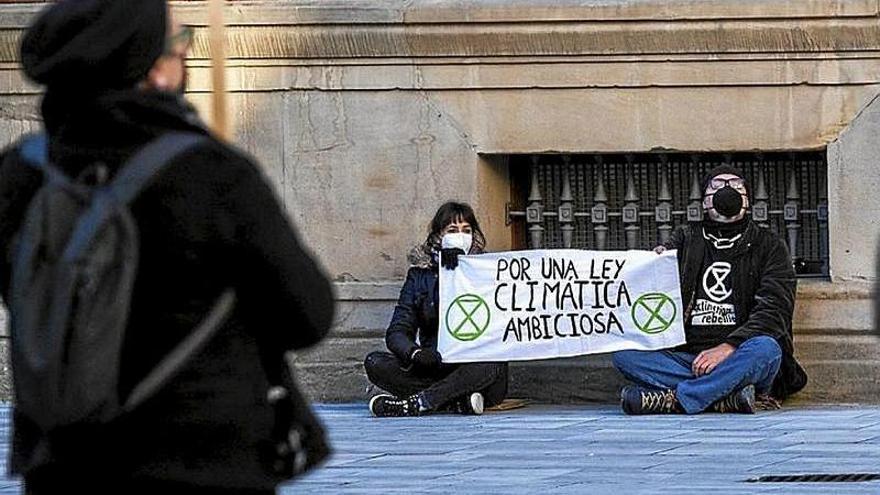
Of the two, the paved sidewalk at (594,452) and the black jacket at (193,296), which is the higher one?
the black jacket at (193,296)

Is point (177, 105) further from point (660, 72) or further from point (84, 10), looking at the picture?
point (660, 72)

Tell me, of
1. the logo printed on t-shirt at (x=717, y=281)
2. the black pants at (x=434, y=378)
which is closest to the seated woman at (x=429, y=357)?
the black pants at (x=434, y=378)

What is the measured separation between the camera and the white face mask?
12695 millimetres

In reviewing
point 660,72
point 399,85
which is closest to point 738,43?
point 660,72

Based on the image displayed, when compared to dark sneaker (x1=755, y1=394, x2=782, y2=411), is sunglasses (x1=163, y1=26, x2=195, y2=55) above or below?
above

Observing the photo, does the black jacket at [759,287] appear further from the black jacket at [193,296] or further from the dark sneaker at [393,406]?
the black jacket at [193,296]

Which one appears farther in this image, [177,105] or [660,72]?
[660,72]

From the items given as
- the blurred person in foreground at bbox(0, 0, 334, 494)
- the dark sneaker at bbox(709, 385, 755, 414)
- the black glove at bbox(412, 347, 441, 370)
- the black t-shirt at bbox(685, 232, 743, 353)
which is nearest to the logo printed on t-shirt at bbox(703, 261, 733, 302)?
the black t-shirt at bbox(685, 232, 743, 353)

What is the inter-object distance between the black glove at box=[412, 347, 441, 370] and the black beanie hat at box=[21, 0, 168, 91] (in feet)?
28.3

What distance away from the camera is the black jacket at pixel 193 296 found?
144 inches

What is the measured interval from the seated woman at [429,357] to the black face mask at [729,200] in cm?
154

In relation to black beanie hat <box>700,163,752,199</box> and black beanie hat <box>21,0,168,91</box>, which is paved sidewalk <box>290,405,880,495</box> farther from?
black beanie hat <box>21,0,168,91</box>

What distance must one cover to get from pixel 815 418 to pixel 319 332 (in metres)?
8.31

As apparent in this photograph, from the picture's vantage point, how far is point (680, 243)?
12523 mm
